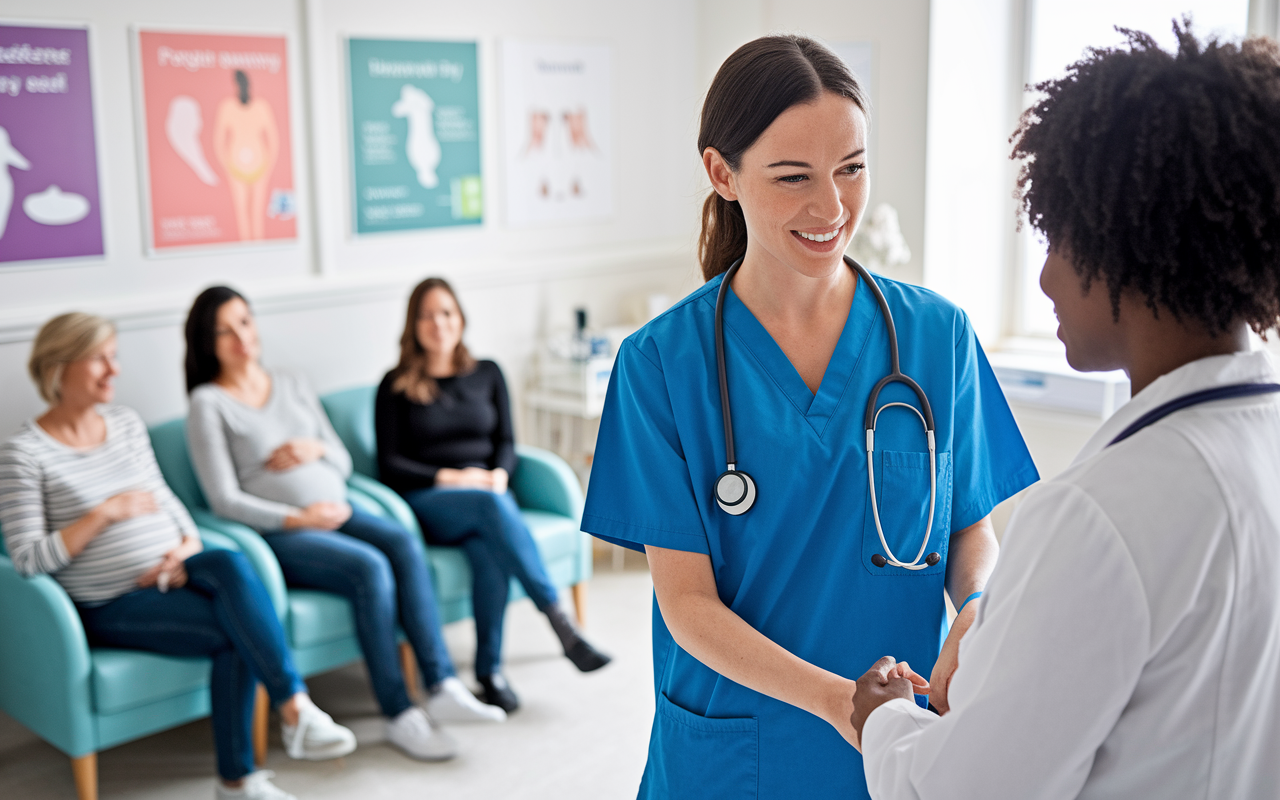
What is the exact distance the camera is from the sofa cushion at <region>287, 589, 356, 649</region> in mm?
2787

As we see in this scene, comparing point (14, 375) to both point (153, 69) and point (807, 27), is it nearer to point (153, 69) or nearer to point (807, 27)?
point (153, 69)

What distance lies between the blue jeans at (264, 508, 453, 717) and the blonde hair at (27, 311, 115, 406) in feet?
2.17

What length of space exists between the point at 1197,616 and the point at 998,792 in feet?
0.59

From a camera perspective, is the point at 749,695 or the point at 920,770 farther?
the point at 749,695

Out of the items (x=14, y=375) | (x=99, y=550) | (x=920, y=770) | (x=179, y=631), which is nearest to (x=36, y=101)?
(x=14, y=375)

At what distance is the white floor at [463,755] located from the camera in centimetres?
266

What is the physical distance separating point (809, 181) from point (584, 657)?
7.12ft

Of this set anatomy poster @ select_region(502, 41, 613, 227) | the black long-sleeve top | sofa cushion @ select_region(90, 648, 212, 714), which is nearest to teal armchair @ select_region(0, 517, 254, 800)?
sofa cushion @ select_region(90, 648, 212, 714)

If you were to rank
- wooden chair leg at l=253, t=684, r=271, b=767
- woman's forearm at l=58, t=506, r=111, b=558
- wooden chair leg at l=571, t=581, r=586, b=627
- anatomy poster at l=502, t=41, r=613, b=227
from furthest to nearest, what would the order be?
anatomy poster at l=502, t=41, r=613, b=227 < wooden chair leg at l=571, t=581, r=586, b=627 < wooden chair leg at l=253, t=684, r=271, b=767 < woman's forearm at l=58, t=506, r=111, b=558

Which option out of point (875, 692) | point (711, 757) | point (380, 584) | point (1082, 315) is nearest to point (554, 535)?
point (380, 584)

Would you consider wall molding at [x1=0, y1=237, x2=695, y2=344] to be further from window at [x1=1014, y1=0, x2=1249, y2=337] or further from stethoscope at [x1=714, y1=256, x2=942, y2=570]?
window at [x1=1014, y1=0, x2=1249, y2=337]

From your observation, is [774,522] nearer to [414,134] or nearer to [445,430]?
[445,430]

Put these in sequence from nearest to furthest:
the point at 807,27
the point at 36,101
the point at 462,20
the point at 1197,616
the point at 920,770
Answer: the point at 1197,616 < the point at 920,770 < the point at 36,101 < the point at 462,20 < the point at 807,27

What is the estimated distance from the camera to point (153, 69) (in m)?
3.17
